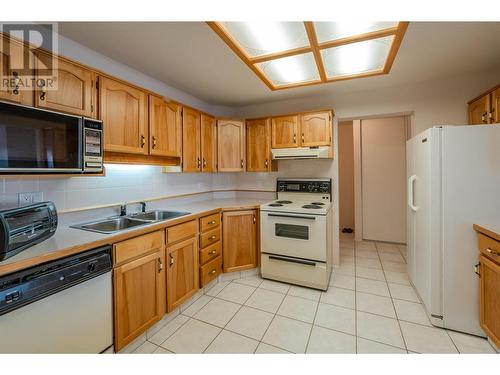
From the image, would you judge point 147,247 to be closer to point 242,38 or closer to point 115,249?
point 115,249

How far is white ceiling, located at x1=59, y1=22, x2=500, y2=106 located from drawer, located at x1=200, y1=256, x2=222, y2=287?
204 cm

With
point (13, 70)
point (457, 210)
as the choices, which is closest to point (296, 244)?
point (457, 210)

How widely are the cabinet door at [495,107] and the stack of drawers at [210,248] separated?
2.75 metres

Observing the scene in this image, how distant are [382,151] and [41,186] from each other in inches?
177

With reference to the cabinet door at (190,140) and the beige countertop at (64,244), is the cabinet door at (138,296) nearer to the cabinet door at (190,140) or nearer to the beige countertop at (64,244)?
the beige countertop at (64,244)

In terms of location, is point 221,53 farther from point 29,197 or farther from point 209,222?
point 29,197

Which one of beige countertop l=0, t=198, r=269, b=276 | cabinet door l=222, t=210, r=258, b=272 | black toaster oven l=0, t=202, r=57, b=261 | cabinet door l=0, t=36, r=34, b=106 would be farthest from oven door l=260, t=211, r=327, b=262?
cabinet door l=0, t=36, r=34, b=106

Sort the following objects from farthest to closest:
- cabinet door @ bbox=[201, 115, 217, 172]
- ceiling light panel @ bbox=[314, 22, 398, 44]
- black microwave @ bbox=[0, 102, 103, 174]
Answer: cabinet door @ bbox=[201, 115, 217, 172]
ceiling light panel @ bbox=[314, 22, 398, 44]
black microwave @ bbox=[0, 102, 103, 174]

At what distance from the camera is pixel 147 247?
169 centimetres

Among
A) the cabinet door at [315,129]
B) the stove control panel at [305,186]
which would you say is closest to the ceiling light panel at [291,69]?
the cabinet door at [315,129]

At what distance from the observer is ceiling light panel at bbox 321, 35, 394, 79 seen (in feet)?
5.67

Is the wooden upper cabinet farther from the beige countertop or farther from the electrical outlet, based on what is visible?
the electrical outlet

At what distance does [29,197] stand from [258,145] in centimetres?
237
